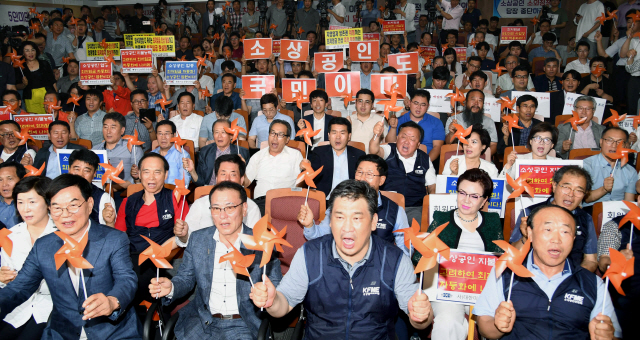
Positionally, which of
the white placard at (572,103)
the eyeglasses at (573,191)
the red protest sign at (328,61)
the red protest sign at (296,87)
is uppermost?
the red protest sign at (328,61)

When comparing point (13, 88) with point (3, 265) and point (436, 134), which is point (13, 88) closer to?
point (3, 265)

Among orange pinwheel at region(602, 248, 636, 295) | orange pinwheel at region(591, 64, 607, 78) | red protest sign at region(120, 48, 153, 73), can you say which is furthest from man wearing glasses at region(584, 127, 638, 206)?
red protest sign at region(120, 48, 153, 73)

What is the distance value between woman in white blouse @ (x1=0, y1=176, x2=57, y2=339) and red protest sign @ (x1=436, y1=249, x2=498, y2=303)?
7.63 feet

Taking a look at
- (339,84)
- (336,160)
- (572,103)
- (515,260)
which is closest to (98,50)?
(339,84)

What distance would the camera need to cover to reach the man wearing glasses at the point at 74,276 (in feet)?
7.97

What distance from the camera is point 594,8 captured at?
8.91m

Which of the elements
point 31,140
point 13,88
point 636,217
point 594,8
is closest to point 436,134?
point 636,217

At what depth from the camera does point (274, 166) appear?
4.62 m

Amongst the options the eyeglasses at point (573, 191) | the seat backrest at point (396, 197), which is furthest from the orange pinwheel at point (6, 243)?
the eyeglasses at point (573, 191)

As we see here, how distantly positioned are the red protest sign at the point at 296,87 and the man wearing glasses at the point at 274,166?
1871 millimetres

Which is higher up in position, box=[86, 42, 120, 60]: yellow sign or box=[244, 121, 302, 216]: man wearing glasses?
box=[86, 42, 120, 60]: yellow sign

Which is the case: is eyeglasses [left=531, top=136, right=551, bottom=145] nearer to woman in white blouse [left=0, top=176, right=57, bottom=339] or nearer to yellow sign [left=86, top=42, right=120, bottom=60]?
woman in white blouse [left=0, top=176, right=57, bottom=339]

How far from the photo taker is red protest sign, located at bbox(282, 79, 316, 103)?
21.0 feet

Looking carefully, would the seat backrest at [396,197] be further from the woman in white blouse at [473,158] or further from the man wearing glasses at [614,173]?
the man wearing glasses at [614,173]
